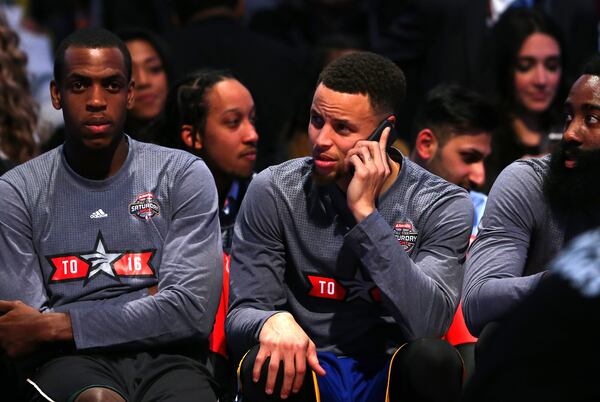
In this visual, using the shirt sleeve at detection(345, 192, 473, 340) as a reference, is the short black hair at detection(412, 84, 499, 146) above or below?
above

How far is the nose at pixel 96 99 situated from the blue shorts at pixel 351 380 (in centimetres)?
121

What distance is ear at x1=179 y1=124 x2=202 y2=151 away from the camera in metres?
5.23

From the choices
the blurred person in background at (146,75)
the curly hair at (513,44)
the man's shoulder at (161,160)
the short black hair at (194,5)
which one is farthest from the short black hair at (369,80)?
the short black hair at (194,5)

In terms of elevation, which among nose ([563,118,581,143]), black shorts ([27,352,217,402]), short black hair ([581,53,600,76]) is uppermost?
short black hair ([581,53,600,76])

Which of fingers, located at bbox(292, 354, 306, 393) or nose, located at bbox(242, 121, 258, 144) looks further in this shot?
nose, located at bbox(242, 121, 258, 144)

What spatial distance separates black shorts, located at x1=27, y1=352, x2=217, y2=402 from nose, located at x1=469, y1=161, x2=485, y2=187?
194 centimetres

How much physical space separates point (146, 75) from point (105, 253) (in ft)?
7.40

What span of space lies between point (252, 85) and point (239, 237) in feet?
8.29

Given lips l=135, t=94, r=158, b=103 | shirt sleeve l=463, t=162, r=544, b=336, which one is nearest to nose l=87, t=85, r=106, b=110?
shirt sleeve l=463, t=162, r=544, b=336

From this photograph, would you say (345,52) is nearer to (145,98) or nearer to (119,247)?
(145,98)

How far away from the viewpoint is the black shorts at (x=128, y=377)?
3820 mm

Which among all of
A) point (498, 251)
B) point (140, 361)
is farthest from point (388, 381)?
point (140, 361)

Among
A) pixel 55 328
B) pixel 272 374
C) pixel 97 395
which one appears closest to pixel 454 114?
pixel 272 374

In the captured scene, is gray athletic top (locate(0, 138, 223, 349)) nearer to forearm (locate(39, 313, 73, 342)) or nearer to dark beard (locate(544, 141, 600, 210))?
forearm (locate(39, 313, 73, 342))
